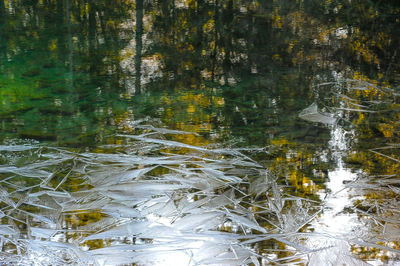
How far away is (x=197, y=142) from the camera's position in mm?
2541

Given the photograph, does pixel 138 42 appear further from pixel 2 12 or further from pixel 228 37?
pixel 2 12

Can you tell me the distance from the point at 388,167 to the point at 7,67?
2.90 metres

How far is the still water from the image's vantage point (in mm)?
1710

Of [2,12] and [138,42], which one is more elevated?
[2,12]

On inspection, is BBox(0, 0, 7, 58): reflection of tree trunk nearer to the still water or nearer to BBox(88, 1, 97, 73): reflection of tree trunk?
the still water

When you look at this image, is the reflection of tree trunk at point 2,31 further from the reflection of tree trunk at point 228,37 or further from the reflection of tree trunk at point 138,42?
the reflection of tree trunk at point 228,37

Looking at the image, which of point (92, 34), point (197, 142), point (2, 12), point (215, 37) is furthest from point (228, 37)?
point (2, 12)

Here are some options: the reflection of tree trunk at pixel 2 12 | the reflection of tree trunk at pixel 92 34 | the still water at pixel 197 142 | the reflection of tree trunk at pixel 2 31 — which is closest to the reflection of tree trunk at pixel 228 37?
the still water at pixel 197 142

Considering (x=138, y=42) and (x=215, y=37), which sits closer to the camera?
(x=138, y=42)

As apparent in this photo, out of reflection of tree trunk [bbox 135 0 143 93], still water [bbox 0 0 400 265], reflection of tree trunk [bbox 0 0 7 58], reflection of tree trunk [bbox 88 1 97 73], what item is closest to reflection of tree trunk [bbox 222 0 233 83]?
still water [bbox 0 0 400 265]

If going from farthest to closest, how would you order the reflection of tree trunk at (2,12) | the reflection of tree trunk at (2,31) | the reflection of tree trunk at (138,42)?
the reflection of tree trunk at (2,12) → the reflection of tree trunk at (2,31) → the reflection of tree trunk at (138,42)

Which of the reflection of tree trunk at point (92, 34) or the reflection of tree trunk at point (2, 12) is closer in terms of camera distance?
the reflection of tree trunk at point (92, 34)

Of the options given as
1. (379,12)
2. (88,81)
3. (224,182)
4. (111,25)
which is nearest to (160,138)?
(224,182)

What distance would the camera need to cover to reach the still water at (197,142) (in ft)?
5.61
